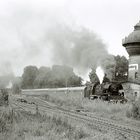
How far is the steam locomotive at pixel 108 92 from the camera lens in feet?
98.5

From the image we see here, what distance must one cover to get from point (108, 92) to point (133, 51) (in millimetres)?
14961

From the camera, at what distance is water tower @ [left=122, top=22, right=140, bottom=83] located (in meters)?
43.5

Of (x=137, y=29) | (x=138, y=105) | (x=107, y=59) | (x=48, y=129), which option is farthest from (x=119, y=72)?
(x=48, y=129)

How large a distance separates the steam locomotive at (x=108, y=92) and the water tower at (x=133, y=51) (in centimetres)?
1292

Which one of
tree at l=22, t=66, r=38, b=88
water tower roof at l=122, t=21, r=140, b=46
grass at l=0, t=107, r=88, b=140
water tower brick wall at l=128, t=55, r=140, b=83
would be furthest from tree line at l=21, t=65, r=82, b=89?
grass at l=0, t=107, r=88, b=140

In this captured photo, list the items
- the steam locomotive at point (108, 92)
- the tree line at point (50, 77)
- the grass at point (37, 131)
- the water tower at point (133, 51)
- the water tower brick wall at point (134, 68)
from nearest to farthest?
the grass at point (37, 131) < the steam locomotive at point (108, 92) < the water tower at point (133, 51) < the water tower brick wall at point (134, 68) < the tree line at point (50, 77)

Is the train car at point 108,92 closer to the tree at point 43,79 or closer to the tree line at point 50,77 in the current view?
the tree line at point 50,77

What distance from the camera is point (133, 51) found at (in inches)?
1726

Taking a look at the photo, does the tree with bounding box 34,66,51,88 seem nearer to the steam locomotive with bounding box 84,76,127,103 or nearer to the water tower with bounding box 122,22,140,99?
the water tower with bounding box 122,22,140,99

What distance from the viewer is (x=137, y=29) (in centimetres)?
4516

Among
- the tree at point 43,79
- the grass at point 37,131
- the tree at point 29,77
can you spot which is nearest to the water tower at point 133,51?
the tree at point 43,79

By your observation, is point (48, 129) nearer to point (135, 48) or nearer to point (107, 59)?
point (107, 59)

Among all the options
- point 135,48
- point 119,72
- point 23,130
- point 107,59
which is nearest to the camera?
point 23,130

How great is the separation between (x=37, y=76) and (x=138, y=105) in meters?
53.2
